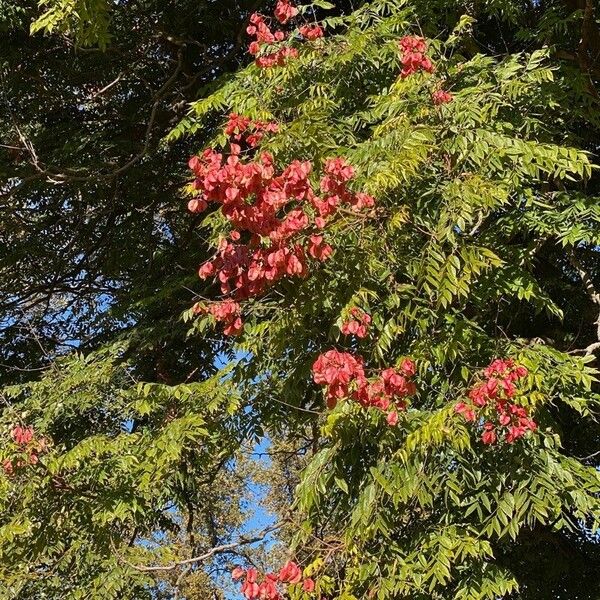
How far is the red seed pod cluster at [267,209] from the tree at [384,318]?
0.03 ft

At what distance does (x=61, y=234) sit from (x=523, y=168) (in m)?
4.86

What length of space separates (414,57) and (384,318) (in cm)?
139

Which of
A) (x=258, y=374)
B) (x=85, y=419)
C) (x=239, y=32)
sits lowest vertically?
(x=85, y=419)

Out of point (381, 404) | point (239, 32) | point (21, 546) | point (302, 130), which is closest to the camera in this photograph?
point (381, 404)

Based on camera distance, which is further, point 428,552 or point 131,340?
point 131,340

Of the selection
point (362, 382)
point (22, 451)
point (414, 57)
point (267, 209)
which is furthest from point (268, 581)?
point (414, 57)

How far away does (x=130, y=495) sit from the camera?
197 inches

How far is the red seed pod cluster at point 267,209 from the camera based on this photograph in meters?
3.44

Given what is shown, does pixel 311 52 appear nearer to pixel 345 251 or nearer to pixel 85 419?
pixel 345 251

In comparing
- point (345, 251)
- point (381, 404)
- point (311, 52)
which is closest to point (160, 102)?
point (311, 52)

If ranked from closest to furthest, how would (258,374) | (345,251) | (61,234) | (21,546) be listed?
(345,251) < (258,374) < (21,546) < (61,234)

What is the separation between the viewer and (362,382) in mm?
3465

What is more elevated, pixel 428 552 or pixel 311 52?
pixel 311 52

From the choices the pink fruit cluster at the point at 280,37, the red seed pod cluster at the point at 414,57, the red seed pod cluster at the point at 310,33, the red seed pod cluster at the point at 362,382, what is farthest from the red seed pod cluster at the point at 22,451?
the red seed pod cluster at the point at 414,57
